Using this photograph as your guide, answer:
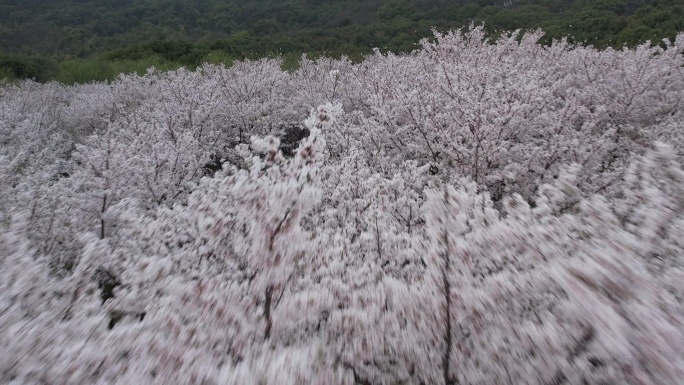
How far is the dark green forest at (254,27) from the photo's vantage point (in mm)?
20562

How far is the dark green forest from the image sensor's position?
67.5ft

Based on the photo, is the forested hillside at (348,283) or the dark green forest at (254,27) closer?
the forested hillside at (348,283)

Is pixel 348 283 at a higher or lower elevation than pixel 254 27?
lower

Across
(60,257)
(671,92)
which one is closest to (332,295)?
(60,257)

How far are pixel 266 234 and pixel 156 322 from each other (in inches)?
32.0

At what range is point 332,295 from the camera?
2.46m

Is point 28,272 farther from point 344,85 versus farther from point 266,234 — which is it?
point 344,85

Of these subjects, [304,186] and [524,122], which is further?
[524,122]

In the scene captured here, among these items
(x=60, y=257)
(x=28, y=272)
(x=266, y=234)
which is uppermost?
(x=28, y=272)

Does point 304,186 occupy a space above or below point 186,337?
above

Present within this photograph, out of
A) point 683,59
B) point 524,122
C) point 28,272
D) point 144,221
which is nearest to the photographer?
point 28,272

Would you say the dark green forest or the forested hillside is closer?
the forested hillside

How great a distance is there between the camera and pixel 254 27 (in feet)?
147

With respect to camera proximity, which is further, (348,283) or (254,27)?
(254,27)
